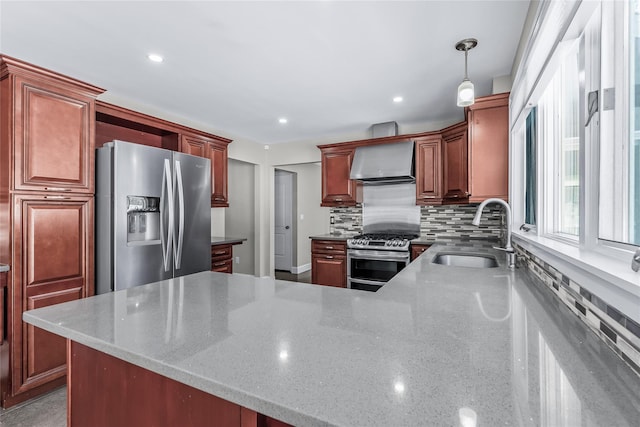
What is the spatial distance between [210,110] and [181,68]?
1.07 m

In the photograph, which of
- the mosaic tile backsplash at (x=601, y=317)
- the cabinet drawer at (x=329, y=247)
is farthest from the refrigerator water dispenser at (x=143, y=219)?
the mosaic tile backsplash at (x=601, y=317)

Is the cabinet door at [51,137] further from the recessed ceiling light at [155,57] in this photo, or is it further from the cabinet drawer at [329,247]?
the cabinet drawer at [329,247]

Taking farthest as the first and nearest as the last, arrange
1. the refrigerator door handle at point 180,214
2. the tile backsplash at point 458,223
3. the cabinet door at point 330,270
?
the cabinet door at point 330,270 → the tile backsplash at point 458,223 → the refrigerator door handle at point 180,214

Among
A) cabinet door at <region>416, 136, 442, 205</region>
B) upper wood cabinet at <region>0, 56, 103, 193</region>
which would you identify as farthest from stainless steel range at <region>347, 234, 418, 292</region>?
upper wood cabinet at <region>0, 56, 103, 193</region>

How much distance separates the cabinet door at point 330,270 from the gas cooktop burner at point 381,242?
31 cm

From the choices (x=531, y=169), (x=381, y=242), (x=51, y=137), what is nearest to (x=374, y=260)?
(x=381, y=242)

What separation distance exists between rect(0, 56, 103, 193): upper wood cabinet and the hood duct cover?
2.87m

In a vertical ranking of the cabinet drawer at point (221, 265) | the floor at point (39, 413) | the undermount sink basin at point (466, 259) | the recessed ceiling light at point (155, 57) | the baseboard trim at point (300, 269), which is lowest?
the floor at point (39, 413)

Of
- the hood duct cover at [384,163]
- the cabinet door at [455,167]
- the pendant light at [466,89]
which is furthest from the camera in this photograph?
the hood duct cover at [384,163]

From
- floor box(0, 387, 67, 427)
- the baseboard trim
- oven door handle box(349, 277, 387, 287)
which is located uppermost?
oven door handle box(349, 277, 387, 287)

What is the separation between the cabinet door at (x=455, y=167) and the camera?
3295mm

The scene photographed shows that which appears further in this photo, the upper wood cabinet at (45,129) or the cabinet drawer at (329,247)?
the cabinet drawer at (329,247)

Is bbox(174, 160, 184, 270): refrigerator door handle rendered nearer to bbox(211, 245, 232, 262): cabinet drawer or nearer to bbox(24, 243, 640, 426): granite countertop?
bbox(211, 245, 232, 262): cabinet drawer

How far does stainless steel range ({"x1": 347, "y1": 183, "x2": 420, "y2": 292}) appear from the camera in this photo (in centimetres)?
362
